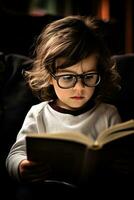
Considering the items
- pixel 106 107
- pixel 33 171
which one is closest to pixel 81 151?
pixel 33 171

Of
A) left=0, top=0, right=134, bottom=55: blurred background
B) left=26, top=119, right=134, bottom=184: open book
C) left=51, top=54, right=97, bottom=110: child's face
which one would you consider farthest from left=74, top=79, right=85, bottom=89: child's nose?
left=0, top=0, right=134, bottom=55: blurred background

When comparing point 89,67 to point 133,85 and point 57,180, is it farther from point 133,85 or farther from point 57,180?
point 57,180

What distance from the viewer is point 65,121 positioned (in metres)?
1.51

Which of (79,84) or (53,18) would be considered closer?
(79,84)

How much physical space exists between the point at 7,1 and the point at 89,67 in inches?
110

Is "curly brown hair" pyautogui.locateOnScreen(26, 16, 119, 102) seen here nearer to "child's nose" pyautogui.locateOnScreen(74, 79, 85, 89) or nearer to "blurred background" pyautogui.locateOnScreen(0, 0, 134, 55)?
"child's nose" pyautogui.locateOnScreen(74, 79, 85, 89)

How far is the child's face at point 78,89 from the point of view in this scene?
142 centimetres

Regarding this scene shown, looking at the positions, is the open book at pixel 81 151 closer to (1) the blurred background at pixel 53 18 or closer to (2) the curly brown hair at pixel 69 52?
(2) the curly brown hair at pixel 69 52

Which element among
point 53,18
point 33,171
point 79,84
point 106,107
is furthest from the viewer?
point 53,18

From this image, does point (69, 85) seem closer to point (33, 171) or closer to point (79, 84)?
point (79, 84)

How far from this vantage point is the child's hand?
1.27 m

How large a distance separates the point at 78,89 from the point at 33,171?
32cm

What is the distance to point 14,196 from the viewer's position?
148 centimetres

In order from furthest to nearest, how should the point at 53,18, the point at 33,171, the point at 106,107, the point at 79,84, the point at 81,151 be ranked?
the point at 53,18
the point at 106,107
the point at 79,84
the point at 33,171
the point at 81,151
